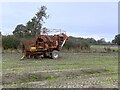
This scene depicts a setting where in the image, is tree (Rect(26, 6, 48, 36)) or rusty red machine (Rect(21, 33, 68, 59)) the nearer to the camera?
rusty red machine (Rect(21, 33, 68, 59))

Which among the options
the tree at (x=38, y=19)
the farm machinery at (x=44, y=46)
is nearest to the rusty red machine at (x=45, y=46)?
the farm machinery at (x=44, y=46)

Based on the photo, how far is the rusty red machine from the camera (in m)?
33.7

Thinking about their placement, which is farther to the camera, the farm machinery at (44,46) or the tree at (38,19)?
the tree at (38,19)

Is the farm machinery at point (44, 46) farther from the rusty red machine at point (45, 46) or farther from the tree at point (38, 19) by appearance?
the tree at point (38, 19)

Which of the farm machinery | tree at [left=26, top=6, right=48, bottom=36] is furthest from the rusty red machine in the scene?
tree at [left=26, top=6, right=48, bottom=36]

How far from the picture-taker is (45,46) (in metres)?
34.1

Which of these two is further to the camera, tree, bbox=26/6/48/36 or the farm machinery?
tree, bbox=26/6/48/36

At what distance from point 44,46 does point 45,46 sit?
98 millimetres

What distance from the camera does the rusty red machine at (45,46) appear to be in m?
33.7

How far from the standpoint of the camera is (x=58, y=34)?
114 ft

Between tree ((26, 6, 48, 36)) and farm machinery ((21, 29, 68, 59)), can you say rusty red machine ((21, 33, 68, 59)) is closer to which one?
farm machinery ((21, 29, 68, 59))

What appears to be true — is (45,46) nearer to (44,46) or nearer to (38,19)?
(44,46)

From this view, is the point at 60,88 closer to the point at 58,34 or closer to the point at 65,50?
the point at 58,34

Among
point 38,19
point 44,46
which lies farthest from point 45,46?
point 38,19
